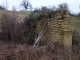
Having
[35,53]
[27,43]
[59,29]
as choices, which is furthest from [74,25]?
[35,53]

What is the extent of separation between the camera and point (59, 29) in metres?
12.8

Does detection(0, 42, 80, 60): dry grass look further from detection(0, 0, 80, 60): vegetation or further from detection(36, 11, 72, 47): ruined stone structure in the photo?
detection(36, 11, 72, 47): ruined stone structure

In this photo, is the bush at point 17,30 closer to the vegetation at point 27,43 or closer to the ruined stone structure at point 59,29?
the vegetation at point 27,43

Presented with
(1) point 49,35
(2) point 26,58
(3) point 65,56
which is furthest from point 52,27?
(2) point 26,58

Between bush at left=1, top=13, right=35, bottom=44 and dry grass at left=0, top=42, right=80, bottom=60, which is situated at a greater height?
bush at left=1, top=13, right=35, bottom=44

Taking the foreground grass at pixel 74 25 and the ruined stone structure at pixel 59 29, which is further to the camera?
the foreground grass at pixel 74 25

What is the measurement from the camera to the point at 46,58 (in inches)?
412

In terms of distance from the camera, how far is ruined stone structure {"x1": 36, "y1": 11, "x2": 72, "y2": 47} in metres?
12.6

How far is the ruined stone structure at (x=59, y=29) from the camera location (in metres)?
12.6

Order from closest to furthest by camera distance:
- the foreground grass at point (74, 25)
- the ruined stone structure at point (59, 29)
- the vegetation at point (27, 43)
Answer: the vegetation at point (27, 43), the ruined stone structure at point (59, 29), the foreground grass at point (74, 25)

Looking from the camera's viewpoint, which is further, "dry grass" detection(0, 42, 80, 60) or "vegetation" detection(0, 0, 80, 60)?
"vegetation" detection(0, 0, 80, 60)

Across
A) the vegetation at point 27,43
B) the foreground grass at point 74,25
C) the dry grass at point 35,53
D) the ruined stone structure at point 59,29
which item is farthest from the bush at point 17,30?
the foreground grass at point 74,25

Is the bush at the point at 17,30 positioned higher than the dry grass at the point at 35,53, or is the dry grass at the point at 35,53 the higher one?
the bush at the point at 17,30

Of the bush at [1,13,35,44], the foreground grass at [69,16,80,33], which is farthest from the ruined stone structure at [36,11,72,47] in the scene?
the foreground grass at [69,16,80,33]
